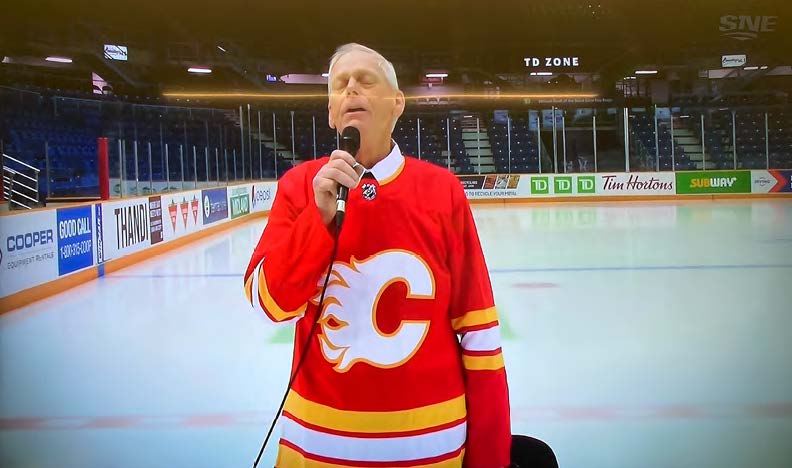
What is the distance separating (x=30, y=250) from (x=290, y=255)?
4188mm

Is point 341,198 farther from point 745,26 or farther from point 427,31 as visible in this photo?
point 745,26

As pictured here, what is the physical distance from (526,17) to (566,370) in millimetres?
1517

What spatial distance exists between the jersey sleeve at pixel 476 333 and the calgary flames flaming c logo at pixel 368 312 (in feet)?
0.20

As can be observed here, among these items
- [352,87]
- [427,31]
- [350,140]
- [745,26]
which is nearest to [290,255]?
[350,140]

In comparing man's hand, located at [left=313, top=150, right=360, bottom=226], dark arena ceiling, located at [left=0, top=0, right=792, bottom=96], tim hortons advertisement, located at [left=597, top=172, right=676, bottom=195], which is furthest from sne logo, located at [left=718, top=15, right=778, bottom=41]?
man's hand, located at [left=313, top=150, right=360, bottom=226]

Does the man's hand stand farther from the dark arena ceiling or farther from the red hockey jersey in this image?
the dark arena ceiling

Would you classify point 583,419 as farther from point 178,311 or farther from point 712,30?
point 178,311

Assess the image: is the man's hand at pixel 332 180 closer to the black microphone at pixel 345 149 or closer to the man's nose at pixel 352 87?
the black microphone at pixel 345 149

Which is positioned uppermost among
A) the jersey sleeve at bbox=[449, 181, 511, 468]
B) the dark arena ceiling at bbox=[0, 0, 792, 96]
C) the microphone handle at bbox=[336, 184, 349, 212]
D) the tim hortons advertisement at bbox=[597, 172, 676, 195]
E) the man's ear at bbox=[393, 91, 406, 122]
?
the dark arena ceiling at bbox=[0, 0, 792, 96]

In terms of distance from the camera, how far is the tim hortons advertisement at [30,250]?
13.9 ft

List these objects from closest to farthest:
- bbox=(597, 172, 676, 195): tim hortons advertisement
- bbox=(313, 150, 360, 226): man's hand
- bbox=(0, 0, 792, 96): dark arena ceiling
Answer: bbox=(313, 150, 360, 226): man's hand, bbox=(0, 0, 792, 96): dark arena ceiling, bbox=(597, 172, 676, 195): tim hortons advertisement

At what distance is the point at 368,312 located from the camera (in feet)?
4.24

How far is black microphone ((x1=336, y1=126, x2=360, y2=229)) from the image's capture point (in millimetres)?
1132

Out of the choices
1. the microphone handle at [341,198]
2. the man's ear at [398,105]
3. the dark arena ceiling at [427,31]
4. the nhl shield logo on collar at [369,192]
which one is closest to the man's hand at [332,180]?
the microphone handle at [341,198]
